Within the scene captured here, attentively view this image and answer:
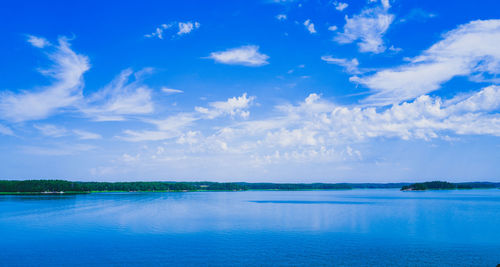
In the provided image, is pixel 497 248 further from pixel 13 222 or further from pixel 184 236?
pixel 13 222

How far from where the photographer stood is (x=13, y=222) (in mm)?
49469

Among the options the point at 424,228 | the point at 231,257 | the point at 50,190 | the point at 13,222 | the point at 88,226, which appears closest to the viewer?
the point at 231,257

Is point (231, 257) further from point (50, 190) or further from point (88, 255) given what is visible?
point (50, 190)

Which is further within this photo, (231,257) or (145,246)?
(145,246)

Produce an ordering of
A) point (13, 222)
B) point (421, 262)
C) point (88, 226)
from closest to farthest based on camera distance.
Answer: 1. point (421, 262)
2. point (88, 226)
3. point (13, 222)

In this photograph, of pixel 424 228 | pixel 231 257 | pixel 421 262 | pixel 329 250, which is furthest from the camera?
pixel 424 228

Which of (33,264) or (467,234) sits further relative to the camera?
(467,234)

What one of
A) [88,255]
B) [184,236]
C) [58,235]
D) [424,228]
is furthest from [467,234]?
[58,235]

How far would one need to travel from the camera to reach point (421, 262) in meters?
25.5

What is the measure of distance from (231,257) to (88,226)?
26683 mm

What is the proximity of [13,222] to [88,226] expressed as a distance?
528 inches

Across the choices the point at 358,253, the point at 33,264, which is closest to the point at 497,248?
the point at 358,253

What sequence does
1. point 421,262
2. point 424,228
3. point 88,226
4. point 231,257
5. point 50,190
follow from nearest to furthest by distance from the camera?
point 421,262
point 231,257
point 424,228
point 88,226
point 50,190

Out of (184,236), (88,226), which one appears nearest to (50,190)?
(88,226)
